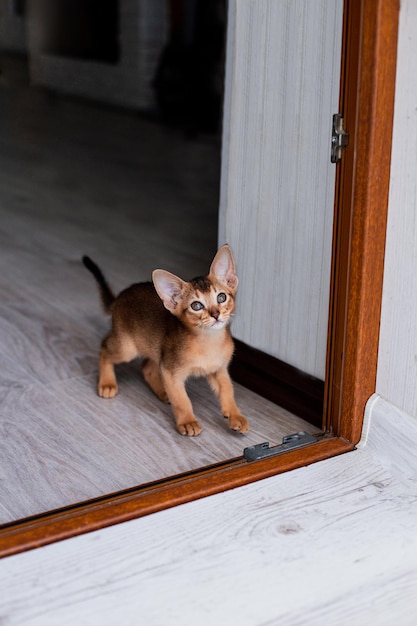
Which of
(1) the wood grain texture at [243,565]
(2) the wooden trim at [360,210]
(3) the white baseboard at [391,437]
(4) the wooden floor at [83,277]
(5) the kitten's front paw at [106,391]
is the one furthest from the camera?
(5) the kitten's front paw at [106,391]

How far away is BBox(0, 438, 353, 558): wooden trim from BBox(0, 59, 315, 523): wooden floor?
134 mm

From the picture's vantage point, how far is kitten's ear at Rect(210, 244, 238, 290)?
6.28 feet

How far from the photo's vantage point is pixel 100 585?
140cm

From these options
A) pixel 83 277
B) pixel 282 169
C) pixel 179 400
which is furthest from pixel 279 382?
pixel 83 277

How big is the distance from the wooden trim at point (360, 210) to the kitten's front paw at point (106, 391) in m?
0.56

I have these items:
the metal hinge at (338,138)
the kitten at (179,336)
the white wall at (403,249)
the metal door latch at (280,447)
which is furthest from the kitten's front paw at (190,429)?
Answer: the metal hinge at (338,138)

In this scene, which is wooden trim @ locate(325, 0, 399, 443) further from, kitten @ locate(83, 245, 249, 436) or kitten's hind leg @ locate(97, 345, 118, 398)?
kitten's hind leg @ locate(97, 345, 118, 398)

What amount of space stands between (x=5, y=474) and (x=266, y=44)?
107 cm

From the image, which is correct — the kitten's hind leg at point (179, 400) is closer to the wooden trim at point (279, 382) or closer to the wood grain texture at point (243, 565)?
the wooden trim at point (279, 382)

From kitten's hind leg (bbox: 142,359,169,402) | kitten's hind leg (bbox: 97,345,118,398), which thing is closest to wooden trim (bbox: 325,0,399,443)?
kitten's hind leg (bbox: 142,359,169,402)

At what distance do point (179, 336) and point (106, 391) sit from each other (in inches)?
11.6

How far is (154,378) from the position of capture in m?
2.24

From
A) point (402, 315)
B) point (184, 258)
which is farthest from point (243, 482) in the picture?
point (184, 258)

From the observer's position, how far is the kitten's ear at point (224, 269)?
6.28 ft
